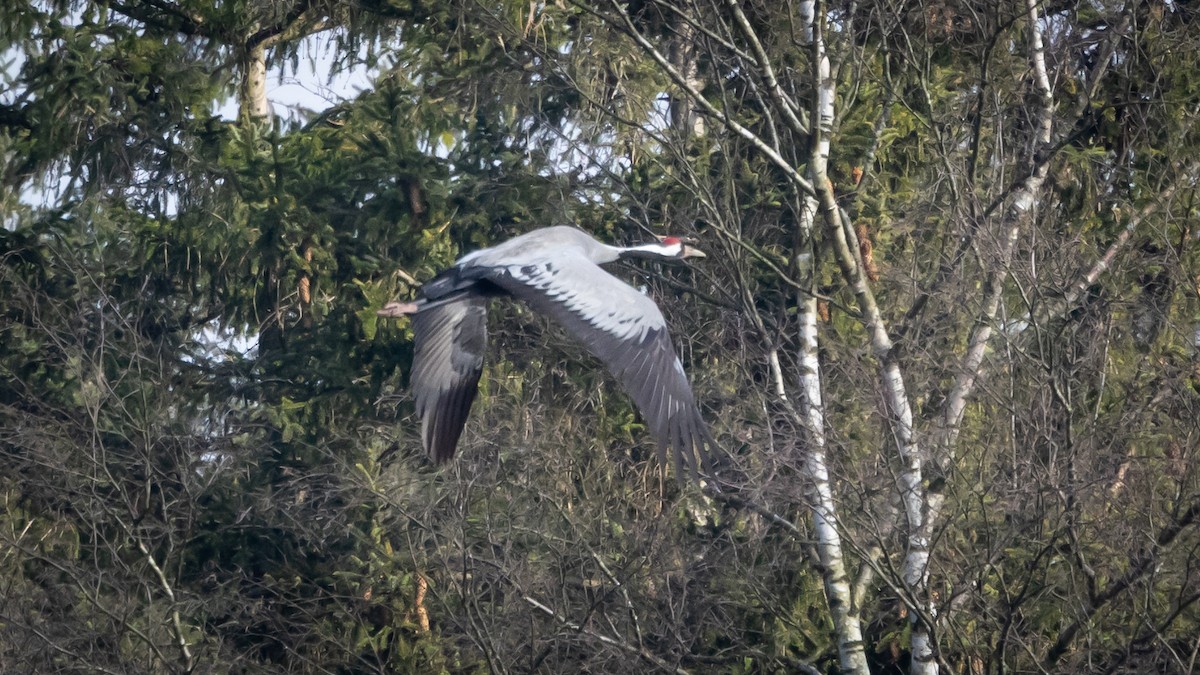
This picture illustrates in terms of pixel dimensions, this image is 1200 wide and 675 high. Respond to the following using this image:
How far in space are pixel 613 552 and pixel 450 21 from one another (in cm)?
422

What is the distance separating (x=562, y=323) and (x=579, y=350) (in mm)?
2880

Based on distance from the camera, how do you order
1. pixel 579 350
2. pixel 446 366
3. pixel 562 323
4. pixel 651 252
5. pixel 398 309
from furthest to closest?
pixel 579 350, pixel 651 252, pixel 446 366, pixel 398 309, pixel 562 323

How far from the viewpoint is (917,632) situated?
27.0 ft

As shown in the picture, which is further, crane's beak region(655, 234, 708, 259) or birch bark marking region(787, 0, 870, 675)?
crane's beak region(655, 234, 708, 259)

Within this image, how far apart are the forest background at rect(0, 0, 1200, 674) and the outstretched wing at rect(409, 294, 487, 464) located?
0.31 meters

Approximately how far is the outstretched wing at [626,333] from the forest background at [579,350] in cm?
54

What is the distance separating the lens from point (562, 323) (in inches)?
312

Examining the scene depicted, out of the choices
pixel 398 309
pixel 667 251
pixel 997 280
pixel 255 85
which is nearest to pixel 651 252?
pixel 667 251

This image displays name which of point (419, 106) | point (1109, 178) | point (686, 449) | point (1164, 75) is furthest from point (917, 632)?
point (419, 106)

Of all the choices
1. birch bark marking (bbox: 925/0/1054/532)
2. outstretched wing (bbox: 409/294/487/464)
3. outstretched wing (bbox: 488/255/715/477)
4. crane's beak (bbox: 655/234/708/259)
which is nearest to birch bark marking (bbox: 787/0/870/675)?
birch bark marking (bbox: 925/0/1054/532)

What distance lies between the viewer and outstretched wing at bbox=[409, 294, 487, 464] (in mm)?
8883

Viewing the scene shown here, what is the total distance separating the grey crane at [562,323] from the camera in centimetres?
755

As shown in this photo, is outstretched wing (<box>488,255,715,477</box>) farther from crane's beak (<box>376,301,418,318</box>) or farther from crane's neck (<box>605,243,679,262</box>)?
crane's neck (<box>605,243,679,262</box>)

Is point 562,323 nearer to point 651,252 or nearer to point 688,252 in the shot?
point 651,252
